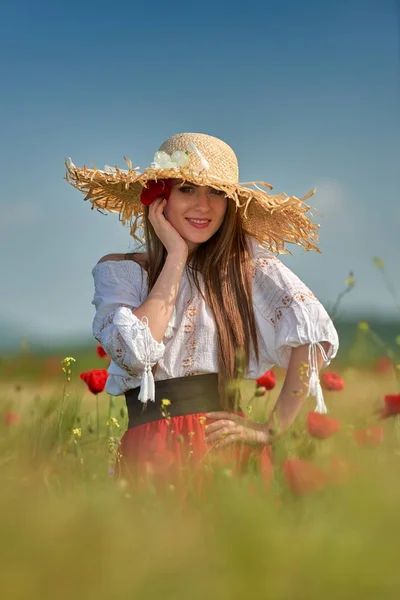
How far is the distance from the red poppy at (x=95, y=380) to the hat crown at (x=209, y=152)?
1.30 meters

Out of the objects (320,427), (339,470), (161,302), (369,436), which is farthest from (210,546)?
(161,302)

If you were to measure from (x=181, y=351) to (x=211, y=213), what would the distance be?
2.00ft

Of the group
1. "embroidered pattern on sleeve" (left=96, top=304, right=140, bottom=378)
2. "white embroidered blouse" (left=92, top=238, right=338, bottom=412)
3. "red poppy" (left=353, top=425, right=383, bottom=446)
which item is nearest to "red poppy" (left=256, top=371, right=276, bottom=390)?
"white embroidered blouse" (left=92, top=238, right=338, bottom=412)

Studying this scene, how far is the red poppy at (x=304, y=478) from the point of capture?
3.18 ft

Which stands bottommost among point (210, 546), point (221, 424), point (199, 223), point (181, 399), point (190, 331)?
point (210, 546)

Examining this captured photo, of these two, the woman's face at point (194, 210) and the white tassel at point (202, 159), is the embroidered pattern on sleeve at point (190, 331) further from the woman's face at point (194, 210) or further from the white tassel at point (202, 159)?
the white tassel at point (202, 159)

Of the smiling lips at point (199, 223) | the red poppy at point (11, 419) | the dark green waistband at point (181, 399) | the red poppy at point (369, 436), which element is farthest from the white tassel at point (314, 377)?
the red poppy at point (11, 419)

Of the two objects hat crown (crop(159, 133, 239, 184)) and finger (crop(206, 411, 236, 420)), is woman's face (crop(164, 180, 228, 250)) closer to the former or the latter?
hat crown (crop(159, 133, 239, 184))

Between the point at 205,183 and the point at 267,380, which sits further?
the point at 267,380

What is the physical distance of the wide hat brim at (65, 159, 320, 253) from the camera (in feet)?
9.37

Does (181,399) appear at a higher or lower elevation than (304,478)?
higher

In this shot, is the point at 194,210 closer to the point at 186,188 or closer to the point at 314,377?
the point at 186,188

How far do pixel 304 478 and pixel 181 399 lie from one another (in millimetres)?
1788

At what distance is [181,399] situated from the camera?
9.18ft
